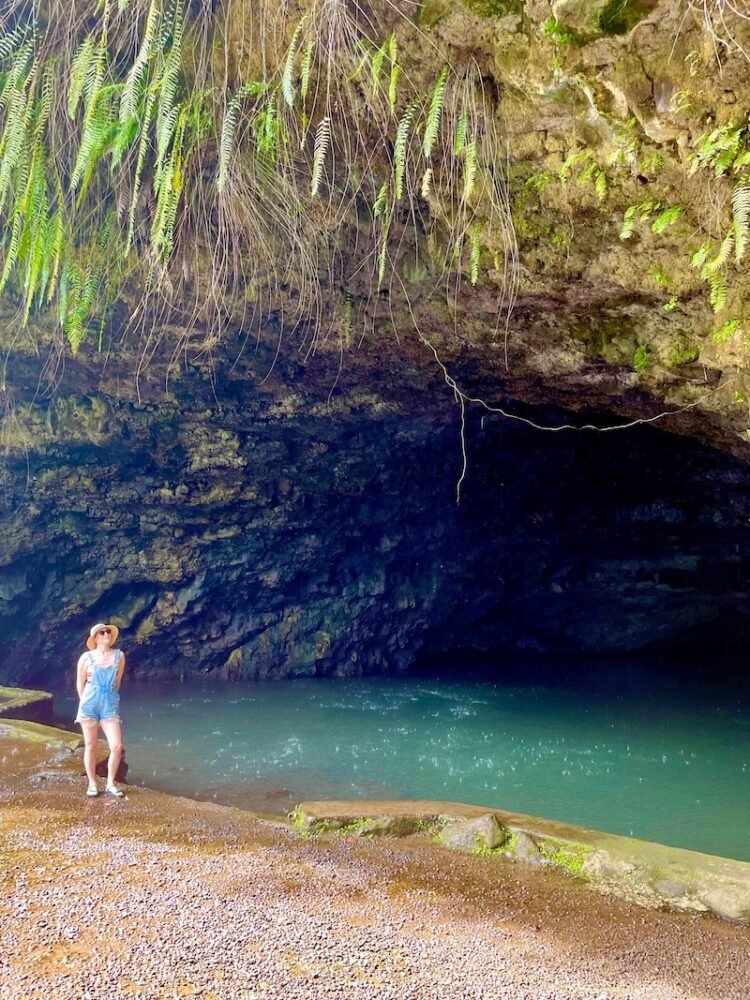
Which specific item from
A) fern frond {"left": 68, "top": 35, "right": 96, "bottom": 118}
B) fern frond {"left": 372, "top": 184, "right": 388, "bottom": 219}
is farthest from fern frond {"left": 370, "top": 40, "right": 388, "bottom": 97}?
fern frond {"left": 68, "top": 35, "right": 96, "bottom": 118}

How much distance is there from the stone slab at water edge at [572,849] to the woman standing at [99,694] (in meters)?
1.69

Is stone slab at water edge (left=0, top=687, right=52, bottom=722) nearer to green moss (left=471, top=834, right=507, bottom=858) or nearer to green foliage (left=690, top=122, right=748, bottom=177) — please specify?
green moss (left=471, top=834, right=507, bottom=858)

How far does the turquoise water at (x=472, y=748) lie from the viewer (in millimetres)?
7133

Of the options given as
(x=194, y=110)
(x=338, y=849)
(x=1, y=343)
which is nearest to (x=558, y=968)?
(x=338, y=849)

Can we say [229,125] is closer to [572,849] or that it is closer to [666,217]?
[666,217]

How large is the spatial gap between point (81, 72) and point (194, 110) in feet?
2.71

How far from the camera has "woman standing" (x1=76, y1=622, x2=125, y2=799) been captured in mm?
5703

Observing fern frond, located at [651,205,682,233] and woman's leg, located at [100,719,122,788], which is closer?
fern frond, located at [651,205,682,233]

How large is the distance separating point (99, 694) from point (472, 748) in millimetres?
5541

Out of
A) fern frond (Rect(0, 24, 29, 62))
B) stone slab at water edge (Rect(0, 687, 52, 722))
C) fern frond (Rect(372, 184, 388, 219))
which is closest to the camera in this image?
fern frond (Rect(0, 24, 29, 62))

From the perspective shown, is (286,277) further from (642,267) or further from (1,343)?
(1,343)

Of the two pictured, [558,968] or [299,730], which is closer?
[558,968]

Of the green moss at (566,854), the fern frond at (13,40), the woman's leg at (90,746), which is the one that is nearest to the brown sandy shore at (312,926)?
the green moss at (566,854)

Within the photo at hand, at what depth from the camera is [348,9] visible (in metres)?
4.71
